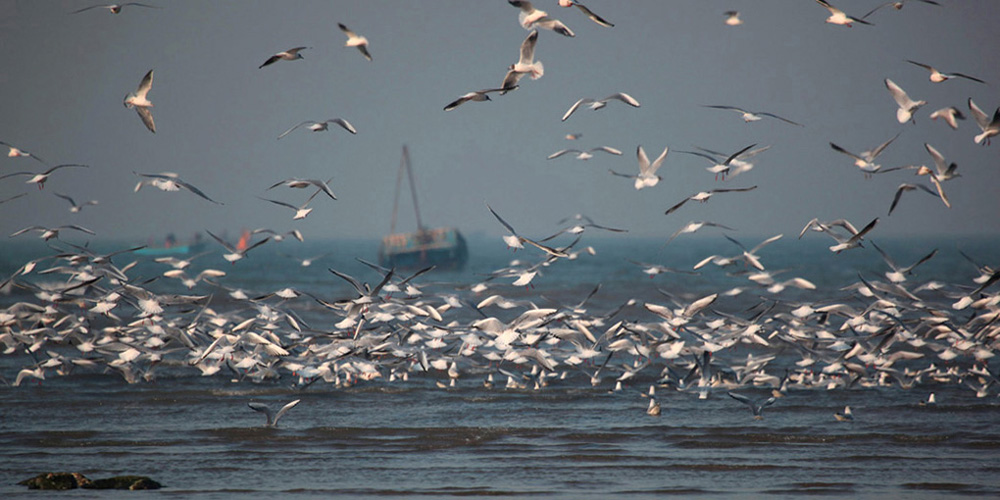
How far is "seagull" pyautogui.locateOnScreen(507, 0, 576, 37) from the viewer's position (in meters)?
14.3

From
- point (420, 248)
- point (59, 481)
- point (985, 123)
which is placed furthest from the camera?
point (420, 248)

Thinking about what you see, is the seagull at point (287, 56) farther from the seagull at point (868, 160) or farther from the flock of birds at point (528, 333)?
the seagull at point (868, 160)

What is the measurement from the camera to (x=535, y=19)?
14422mm

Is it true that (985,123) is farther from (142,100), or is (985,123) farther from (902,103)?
(142,100)

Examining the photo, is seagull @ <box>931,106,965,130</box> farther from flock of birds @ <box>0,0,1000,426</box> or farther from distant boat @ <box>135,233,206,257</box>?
distant boat @ <box>135,233,206,257</box>

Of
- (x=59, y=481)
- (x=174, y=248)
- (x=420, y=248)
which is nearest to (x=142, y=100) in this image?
(x=59, y=481)

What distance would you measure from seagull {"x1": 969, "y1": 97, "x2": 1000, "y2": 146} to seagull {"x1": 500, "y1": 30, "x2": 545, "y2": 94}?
712cm

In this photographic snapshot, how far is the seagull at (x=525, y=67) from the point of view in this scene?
14.3 meters

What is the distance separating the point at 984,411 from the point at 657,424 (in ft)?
22.8

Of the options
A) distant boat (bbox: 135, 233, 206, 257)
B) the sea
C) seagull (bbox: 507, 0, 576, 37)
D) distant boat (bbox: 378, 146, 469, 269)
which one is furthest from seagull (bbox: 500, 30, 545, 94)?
distant boat (bbox: 135, 233, 206, 257)

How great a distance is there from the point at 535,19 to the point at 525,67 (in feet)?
2.43

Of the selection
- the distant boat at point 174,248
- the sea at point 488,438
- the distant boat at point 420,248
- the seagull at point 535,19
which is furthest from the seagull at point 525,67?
the distant boat at point 174,248

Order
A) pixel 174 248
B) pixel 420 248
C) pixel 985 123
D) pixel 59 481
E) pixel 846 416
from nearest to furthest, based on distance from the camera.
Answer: pixel 59 481, pixel 985 123, pixel 846 416, pixel 420 248, pixel 174 248

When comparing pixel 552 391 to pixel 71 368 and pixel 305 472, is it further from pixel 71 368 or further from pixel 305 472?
pixel 71 368
